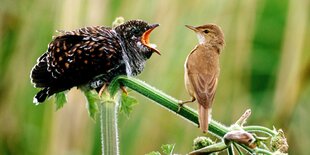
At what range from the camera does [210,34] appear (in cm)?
251

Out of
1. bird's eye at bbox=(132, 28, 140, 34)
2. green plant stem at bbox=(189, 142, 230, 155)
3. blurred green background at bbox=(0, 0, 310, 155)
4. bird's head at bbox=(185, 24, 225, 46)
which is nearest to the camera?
green plant stem at bbox=(189, 142, 230, 155)

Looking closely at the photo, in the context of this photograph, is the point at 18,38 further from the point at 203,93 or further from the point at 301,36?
the point at 203,93

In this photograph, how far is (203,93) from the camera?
2.20 meters


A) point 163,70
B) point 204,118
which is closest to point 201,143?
point 204,118

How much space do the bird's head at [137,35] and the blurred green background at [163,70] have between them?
273cm

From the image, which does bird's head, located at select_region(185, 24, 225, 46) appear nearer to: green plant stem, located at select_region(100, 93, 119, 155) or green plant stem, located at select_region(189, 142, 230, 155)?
green plant stem, located at select_region(100, 93, 119, 155)

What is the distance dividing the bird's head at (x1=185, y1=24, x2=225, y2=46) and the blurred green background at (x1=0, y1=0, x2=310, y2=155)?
2.53m

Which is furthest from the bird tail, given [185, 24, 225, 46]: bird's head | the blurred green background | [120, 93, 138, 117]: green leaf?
the blurred green background

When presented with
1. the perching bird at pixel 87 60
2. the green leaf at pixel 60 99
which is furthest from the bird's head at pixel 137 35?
the green leaf at pixel 60 99

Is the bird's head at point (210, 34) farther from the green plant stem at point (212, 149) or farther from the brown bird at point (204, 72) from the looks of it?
the green plant stem at point (212, 149)

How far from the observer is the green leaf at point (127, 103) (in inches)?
84.4

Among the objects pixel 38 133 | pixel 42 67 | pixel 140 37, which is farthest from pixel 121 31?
pixel 38 133

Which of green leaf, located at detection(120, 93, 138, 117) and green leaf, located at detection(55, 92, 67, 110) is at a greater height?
green leaf, located at detection(120, 93, 138, 117)

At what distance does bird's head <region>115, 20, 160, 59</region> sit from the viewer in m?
2.27
